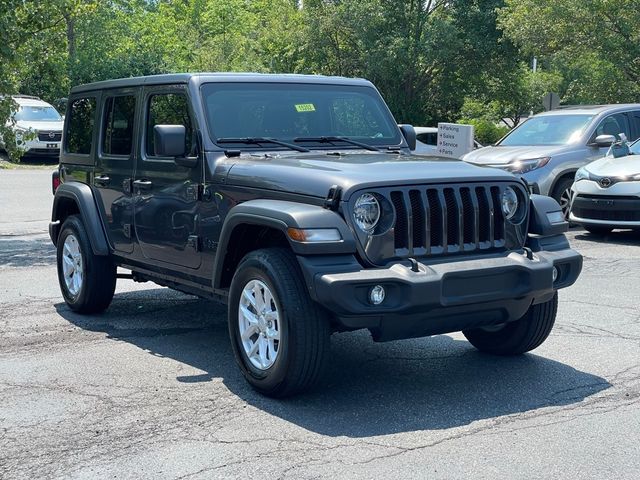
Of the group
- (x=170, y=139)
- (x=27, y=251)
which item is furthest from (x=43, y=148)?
(x=170, y=139)

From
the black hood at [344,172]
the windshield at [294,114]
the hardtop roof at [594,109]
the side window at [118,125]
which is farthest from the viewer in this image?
the hardtop roof at [594,109]

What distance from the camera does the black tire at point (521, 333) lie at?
625 cm

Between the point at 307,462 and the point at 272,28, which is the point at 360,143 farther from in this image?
the point at 272,28

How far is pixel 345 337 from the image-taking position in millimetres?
7297

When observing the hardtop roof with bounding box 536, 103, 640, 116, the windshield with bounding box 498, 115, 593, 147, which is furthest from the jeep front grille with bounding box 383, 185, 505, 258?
the hardtop roof with bounding box 536, 103, 640, 116

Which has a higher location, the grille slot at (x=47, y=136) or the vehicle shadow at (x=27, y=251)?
the grille slot at (x=47, y=136)

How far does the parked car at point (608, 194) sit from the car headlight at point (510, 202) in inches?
269

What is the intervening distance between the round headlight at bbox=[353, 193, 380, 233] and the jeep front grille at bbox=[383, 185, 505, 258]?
3.7 inches

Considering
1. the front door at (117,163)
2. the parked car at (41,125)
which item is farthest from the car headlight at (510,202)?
the parked car at (41,125)

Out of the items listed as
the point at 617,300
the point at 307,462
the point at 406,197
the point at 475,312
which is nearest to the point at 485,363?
the point at 475,312

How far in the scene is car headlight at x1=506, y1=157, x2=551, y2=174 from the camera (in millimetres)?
13812

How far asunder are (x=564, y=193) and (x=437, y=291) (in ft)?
30.6

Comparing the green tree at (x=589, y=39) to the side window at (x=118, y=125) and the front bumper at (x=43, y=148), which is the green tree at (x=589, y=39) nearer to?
the front bumper at (x=43, y=148)

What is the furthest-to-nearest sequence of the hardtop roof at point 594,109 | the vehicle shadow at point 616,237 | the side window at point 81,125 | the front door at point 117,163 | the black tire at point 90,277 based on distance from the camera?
1. the hardtop roof at point 594,109
2. the vehicle shadow at point 616,237
3. the side window at point 81,125
4. the black tire at point 90,277
5. the front door at point 117,163
